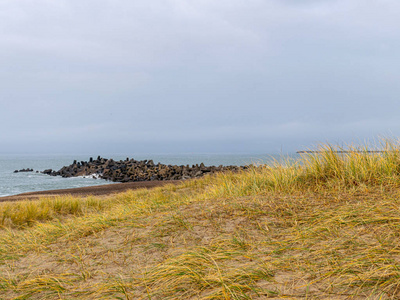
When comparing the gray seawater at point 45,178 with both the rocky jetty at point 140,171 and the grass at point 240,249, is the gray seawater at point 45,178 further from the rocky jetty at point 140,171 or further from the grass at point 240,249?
the grass at point 240,249

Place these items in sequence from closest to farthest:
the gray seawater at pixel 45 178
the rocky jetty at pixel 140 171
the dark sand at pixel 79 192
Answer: the dark sand at pixel 79 192 → the gray seawater at pixel 45 178 → the rocky jetty at pixel 140 171

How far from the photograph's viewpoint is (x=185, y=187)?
12.1 metres

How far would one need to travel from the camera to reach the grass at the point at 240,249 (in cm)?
229

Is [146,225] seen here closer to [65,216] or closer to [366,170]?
[366,170]

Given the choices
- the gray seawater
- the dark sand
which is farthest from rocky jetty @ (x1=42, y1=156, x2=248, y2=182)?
the dark sand

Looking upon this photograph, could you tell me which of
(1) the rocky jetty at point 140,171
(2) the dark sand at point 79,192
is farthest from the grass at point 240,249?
(1) the rocky jetty at point 140,171

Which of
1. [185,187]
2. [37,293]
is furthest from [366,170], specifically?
[185,187]

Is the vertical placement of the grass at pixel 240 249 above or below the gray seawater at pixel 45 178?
above

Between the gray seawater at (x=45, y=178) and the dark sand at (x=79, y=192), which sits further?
the gray seawater at (x=45, y=178)

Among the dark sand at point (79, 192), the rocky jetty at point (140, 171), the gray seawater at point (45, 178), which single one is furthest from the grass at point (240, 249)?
the rocky jetty at point (140, 171)

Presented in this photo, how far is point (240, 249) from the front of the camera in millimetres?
3109

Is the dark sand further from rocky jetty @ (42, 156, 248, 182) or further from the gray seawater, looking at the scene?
rocky jetty @ (42, 156, 248, 182)

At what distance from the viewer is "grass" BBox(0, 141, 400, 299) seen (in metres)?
2.29

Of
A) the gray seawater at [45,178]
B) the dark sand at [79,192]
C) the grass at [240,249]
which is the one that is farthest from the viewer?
the gray seawater at [45,178]
